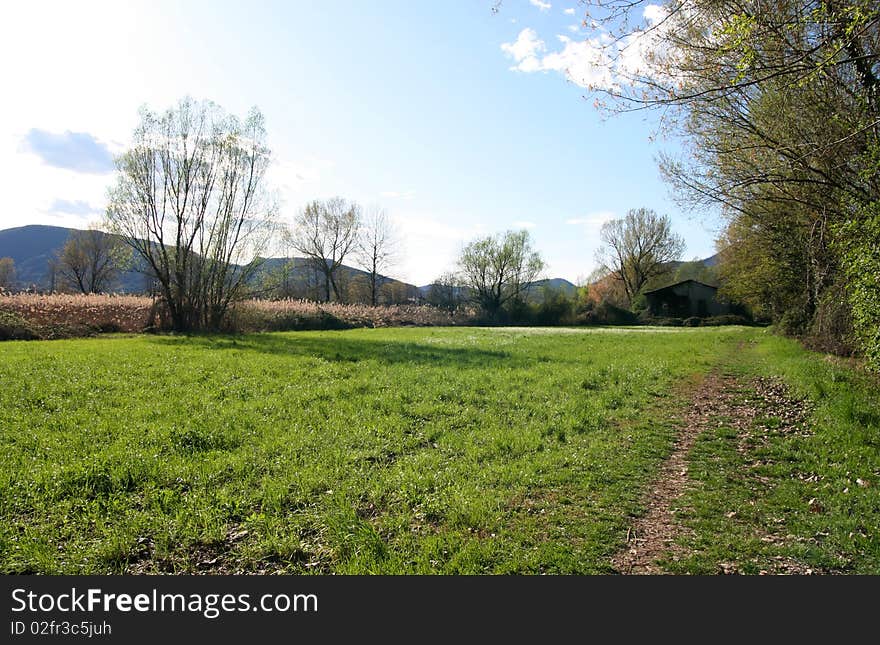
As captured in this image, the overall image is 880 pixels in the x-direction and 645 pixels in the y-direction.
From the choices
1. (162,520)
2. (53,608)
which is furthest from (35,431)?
(53,608)

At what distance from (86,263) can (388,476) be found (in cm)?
8183

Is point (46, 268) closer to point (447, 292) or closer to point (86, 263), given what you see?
point (86, 263)

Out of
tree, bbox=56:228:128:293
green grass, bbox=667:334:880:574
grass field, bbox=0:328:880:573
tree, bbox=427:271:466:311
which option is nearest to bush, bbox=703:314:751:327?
tree, bbox=427:271:466:311

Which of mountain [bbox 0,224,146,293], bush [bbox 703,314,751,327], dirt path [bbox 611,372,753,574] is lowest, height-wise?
dirt path [bbox 611,372,753,574]

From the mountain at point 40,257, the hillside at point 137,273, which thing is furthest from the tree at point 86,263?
the mountain at point 40,257

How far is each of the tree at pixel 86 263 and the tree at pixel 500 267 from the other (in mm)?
52470

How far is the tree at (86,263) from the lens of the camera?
2702 inches

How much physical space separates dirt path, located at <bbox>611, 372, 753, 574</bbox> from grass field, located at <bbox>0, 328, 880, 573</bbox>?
157 millimetres

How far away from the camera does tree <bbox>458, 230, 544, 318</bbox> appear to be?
7750 centimetres

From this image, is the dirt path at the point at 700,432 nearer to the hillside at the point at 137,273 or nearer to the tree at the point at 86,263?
the hillside at the point at 137,273

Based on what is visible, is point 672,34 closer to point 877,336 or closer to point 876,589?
point 877,336

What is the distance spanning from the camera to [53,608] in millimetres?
4074

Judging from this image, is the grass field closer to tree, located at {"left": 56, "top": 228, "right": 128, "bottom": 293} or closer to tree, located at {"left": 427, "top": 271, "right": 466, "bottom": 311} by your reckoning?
tree, located at {"left": 427, "top": 271, "right": 466, "bottom": 311}

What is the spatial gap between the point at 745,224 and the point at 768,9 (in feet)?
62.8
